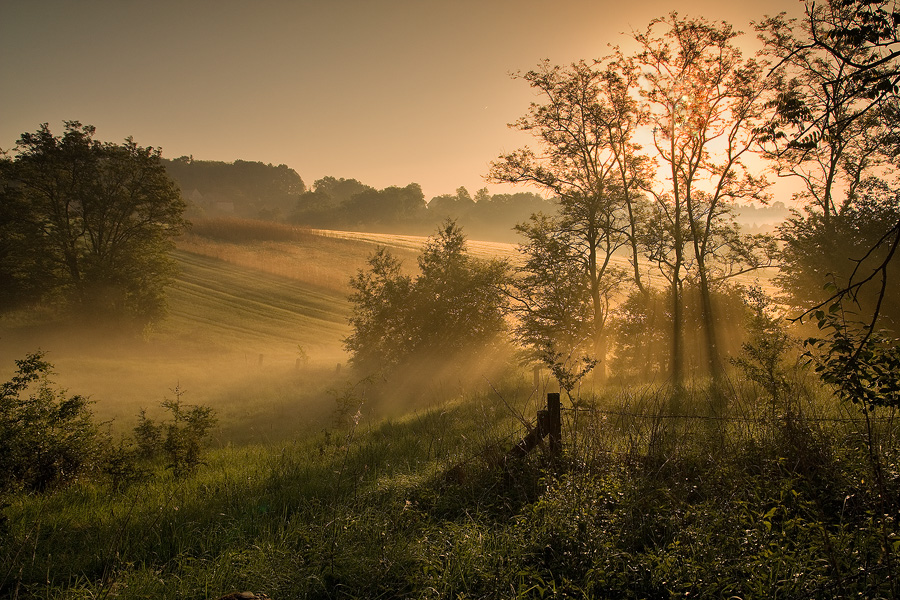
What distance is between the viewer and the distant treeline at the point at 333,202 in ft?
390

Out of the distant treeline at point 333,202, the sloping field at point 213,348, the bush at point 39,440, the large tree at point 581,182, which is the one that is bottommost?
the sloping field at point 213,348

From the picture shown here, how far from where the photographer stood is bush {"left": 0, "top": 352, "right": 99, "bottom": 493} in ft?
26.3

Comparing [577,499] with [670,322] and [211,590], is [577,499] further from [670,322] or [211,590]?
[670,322]

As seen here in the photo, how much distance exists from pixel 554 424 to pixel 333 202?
5202 inches

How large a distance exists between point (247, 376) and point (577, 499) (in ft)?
98.3

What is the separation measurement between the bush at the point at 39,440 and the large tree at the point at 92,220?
102 feet

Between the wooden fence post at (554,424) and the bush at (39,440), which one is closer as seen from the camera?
the wooden fence post at (554,424)

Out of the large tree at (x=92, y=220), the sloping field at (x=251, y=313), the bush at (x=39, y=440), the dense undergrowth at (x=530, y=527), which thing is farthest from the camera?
the sloping field at (x=251, y=313)

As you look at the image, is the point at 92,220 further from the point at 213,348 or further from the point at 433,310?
the point at 433,310

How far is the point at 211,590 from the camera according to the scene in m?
4.62

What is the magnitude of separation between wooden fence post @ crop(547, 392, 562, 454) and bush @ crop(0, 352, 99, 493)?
8382 millimetres

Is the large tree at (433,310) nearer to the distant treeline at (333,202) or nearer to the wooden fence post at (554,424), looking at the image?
the wooden fence post at (554,424)

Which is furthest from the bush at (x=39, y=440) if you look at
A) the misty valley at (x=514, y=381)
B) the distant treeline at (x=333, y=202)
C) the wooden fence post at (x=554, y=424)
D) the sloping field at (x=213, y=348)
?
the distant treeline at (x=333, y=202)

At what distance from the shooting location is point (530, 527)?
5395 millimetres
